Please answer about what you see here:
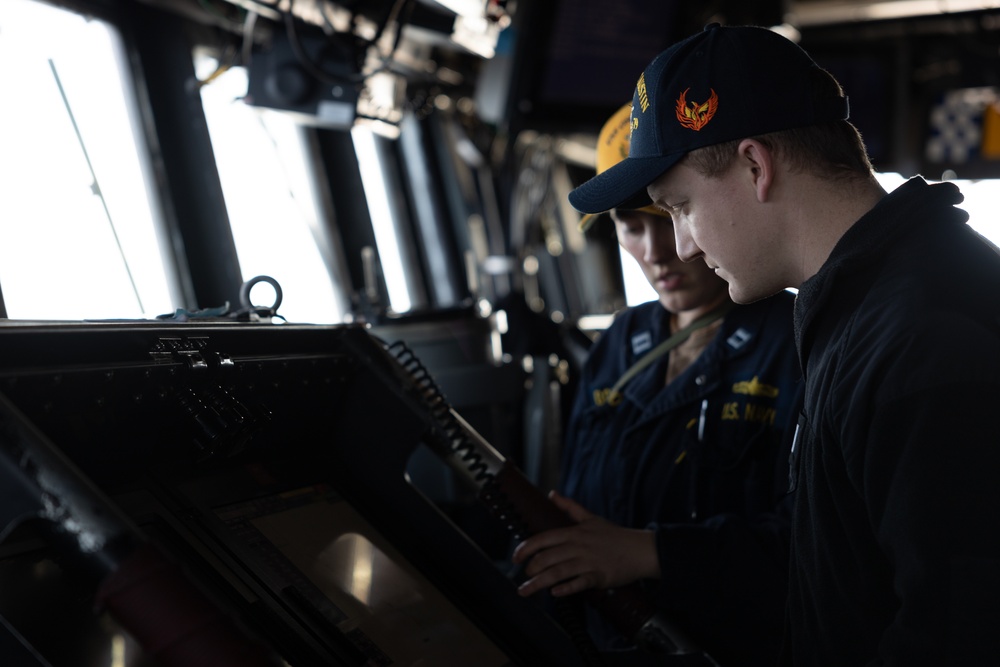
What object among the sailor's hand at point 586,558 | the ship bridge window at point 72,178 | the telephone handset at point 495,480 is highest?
the ship bridge window at point 72,178

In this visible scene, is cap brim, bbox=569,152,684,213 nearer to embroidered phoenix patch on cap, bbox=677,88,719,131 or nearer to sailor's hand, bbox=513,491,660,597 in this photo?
embroidered phoenix patch on cap, bbox=677,88,719,131

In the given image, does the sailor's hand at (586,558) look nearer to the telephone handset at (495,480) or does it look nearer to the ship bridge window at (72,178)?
the telephone handset at (495,480)

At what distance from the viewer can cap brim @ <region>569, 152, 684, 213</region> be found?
1266 mm

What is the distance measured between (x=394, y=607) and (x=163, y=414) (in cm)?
46

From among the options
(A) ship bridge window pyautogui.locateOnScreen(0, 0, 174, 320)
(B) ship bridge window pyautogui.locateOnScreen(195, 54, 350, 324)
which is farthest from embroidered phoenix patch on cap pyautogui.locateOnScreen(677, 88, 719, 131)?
(B) ship bridge window pyautogui.locateOnScreen(195, 54, 350, 324)

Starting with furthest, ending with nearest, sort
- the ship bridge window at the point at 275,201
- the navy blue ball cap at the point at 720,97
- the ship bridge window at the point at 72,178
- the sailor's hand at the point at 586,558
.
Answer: the ship bridge window at the point at 275,201 < the ship bridge window at the point at 72,178 < the sailor's hand at the point at 586,558 < the navy blue ball cap at the point at 720,97

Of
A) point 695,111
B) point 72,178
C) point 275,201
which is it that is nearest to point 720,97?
point 695,111

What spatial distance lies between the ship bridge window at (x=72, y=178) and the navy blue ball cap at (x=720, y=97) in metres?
1.95

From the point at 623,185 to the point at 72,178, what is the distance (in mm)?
2253

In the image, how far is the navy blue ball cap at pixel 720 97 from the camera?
1.20 m

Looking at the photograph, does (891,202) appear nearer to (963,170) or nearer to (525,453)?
(525,453)

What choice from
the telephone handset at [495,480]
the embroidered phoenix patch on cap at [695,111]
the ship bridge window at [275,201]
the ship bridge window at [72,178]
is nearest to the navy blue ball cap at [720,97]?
the embroidered phoenix patch on cap at [695,111]

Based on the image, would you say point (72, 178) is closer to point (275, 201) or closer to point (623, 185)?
point (275, 201)

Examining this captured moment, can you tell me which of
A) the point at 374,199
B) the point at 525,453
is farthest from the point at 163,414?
the point at 374,199
